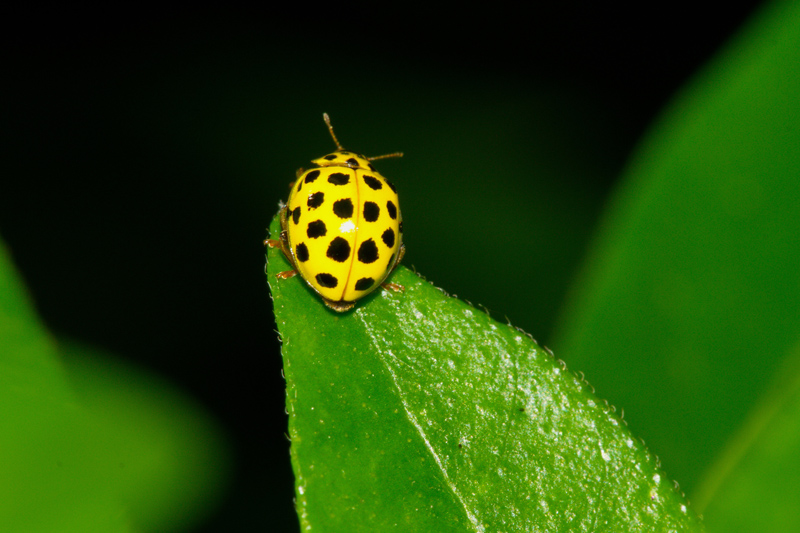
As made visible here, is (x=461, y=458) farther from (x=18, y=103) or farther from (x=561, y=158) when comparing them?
(x=18, y=103)

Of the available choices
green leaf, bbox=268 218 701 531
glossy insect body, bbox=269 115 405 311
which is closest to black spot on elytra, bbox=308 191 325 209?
glossy insect body, bbox=269 115 405 311

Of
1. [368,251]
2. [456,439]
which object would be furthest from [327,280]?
[456,439]

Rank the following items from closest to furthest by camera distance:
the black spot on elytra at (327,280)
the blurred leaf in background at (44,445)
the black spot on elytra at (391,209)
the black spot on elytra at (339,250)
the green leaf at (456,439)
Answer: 1. the green leaf at (456,439)
2. the blurred leaf in background at (44,445)
3. the black spot on elytra at (327,280)
4. the black spot on elytra at (339,250)
5. the black spot on elytra at (391,209)

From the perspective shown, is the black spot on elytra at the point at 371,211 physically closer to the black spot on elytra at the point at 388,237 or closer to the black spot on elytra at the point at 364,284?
the black spot on elytra at the point at 388,237

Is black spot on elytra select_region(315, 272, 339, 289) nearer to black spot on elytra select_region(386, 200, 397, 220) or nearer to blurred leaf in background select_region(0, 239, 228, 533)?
black spot on elytra select_region(386, 200, 397, 220)

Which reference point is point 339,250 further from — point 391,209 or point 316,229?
point 391,209

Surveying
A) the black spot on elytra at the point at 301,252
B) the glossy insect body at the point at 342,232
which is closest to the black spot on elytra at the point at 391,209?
the glossy insect body at the point at 342,232

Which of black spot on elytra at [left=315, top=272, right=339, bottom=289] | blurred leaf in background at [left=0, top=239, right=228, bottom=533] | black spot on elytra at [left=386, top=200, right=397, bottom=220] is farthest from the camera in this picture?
black spot on elytra at [left=386, top=200, right=397, bottom=220]
